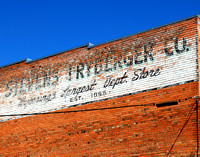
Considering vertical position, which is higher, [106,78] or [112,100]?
[106,78]

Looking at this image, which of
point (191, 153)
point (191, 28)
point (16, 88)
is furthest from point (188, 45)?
point (16, 88)

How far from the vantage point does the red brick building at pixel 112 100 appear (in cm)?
1475

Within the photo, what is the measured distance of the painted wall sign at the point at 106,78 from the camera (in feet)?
50.4

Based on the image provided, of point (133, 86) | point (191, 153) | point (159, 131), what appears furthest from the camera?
point (133, 86)

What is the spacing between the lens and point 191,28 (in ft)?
50.6

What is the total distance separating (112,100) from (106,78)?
1220 millimetres

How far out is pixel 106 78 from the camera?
17109mm

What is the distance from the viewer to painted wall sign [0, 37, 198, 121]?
15375mm

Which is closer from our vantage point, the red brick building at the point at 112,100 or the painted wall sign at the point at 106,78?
the red brick building at the point at 112,100

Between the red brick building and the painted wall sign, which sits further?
the painted wall sign

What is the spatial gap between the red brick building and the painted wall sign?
0.04 meters

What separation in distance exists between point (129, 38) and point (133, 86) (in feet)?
7.94

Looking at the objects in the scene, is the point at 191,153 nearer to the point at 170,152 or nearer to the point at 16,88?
the point at 170,152

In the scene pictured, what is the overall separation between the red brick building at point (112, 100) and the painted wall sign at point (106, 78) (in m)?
0.04
